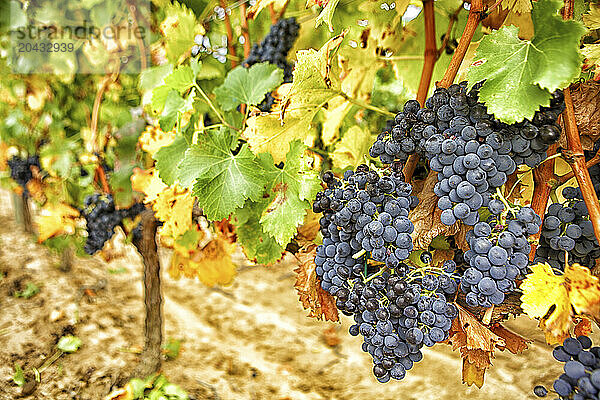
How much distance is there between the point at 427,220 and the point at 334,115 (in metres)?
0.61

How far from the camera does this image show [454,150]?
753 mm

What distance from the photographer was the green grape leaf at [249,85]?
1311 mm

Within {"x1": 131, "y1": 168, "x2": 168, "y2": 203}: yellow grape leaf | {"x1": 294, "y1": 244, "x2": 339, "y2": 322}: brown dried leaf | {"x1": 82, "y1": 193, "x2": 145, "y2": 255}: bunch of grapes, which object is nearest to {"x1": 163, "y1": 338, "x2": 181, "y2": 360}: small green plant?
{"x1": 82, "y1": 193, "x2": 145, "y2": 255}: bunch of grapes

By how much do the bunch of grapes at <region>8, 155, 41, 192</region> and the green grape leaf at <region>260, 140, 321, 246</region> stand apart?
2.91m

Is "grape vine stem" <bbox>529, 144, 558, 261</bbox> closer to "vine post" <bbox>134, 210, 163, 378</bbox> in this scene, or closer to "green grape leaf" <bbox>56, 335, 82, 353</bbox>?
"vine post" <bbox>134, 210, 163, 378</bbox>

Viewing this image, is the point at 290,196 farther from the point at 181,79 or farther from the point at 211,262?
the point at 211,262

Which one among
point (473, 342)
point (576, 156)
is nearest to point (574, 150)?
point (576, 156)

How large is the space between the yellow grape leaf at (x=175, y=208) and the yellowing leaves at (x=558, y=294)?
108 cm

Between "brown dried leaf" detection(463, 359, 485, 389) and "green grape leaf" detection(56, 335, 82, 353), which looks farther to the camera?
"green grape leaf" detection(56, 335, 82, 353)

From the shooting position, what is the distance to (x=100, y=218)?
211 centimetres

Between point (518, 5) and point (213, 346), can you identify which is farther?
point (213, 346)

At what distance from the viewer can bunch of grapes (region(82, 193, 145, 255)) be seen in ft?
6.89

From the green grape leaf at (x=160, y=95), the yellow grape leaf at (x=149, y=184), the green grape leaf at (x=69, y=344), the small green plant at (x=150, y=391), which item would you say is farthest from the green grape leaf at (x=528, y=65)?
the green grape leaf at (x=69, y=344)

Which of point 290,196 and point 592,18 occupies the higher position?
point 592,18
